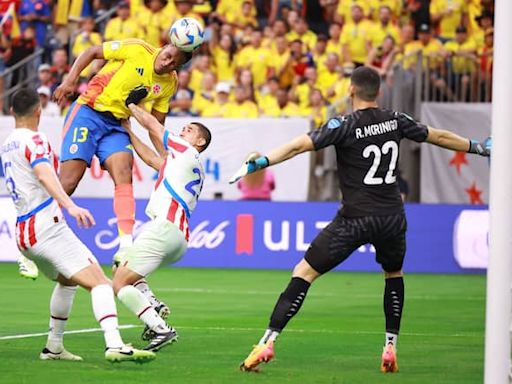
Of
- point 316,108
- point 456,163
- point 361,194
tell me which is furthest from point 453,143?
point 316,108

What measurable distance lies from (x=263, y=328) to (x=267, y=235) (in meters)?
8.44

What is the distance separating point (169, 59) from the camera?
12586 mm

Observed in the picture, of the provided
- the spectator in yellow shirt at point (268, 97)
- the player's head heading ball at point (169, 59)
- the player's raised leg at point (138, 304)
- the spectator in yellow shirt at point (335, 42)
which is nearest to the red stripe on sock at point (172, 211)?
the player's raised leg at point (138, 304)

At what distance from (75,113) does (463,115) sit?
36.6ft

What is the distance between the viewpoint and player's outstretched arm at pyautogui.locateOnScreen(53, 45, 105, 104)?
1225 cm

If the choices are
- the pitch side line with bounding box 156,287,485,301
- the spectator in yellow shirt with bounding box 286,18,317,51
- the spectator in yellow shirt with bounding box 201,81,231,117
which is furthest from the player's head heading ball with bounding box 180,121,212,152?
the spectator in yellow shirt with bounding box 286,18,317,51

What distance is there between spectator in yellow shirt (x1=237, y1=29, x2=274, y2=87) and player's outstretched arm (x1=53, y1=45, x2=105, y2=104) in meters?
13.1

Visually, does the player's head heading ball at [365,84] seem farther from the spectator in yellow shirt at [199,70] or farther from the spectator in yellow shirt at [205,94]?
the spectator in yellow shirt at [199,70]

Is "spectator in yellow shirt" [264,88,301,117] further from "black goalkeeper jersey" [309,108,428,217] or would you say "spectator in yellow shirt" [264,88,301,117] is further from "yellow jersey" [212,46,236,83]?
"black goalkeeper jersey" [309,108,428,217]

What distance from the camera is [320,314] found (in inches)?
602

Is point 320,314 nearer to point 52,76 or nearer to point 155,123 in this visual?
point 155,123

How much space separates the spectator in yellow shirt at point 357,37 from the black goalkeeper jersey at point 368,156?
50.6 feet

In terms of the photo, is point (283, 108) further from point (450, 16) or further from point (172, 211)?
point (172, 211)

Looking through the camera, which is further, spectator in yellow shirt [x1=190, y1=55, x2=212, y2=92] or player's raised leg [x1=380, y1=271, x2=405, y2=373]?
Answer: spectator in yellow shirt [x1=190, y1=55, x2=212, y2=92]
